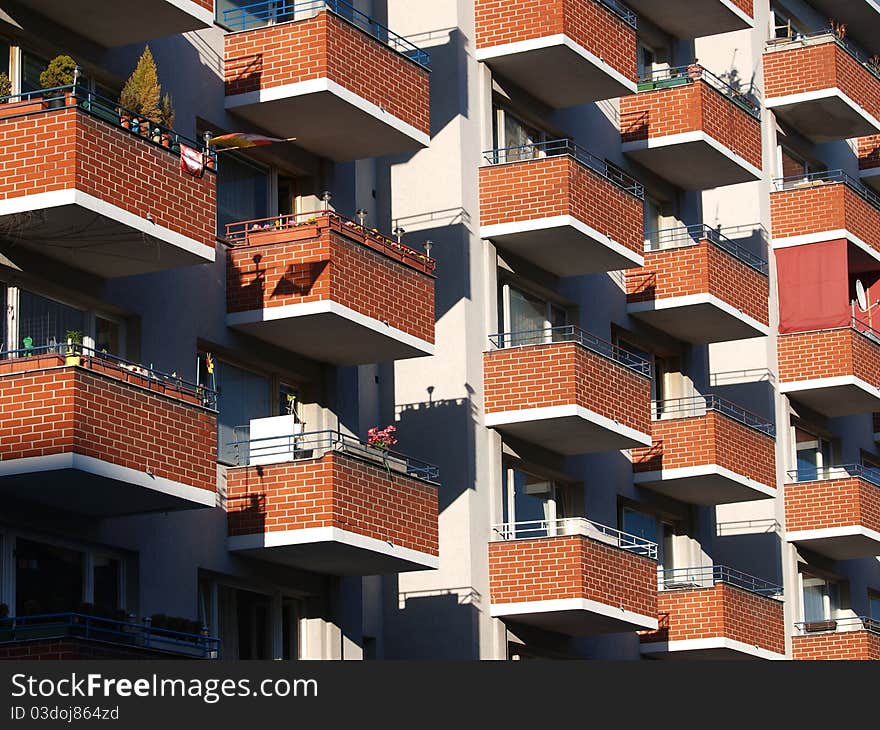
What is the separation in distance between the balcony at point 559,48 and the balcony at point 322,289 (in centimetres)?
603

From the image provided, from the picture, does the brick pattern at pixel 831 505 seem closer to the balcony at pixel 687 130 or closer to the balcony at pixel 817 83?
the balcony at pixel 687 130

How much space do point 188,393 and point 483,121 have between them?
1110 centimetres

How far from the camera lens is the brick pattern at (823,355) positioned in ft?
160

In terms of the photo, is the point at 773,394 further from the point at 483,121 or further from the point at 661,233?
the point at 483,121

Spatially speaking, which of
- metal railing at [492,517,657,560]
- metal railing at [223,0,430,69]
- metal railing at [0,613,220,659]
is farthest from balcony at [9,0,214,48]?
metal railing at [492,517,657,560]

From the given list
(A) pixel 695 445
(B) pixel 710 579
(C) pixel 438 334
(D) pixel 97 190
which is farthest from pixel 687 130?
(D) pixel 97 190

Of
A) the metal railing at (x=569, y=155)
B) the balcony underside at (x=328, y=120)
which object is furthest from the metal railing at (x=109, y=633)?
the metal railing at (x=569, y=155)

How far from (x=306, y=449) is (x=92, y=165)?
238 inches

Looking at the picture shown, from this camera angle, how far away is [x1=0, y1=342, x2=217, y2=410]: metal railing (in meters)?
27.6

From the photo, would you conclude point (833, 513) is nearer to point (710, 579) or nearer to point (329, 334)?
point (710, 579)

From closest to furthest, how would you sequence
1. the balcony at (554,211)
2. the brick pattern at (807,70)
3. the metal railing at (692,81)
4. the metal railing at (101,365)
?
the metal railing at (101,365), the balcony at (554,211), the metal railing at (692,81), the brick pattern at (807,70)

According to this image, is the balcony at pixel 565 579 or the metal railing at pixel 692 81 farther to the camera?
the metal railing at pixel 692 81

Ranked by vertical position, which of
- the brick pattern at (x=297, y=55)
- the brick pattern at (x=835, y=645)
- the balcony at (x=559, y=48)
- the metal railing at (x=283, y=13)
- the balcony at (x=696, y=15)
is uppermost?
the balcony at (x=696, y=15)

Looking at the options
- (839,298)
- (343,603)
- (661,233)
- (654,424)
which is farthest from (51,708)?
(839,298)
